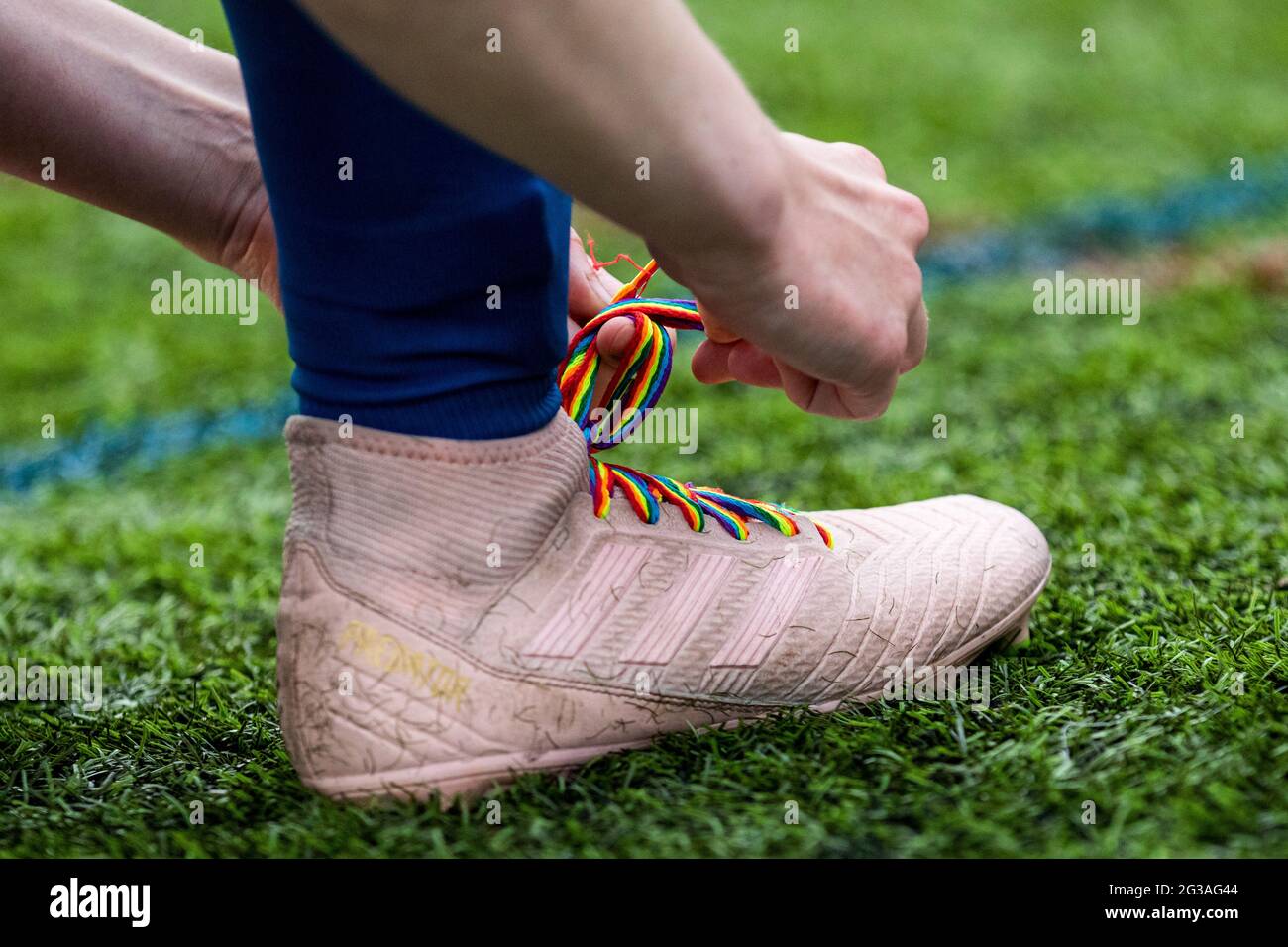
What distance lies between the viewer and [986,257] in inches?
129

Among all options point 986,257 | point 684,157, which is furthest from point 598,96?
point 986,257

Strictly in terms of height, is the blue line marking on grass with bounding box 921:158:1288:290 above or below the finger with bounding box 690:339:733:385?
above

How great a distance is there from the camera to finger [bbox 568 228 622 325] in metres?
1.31

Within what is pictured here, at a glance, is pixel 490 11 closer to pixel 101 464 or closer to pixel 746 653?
pixel 746 653

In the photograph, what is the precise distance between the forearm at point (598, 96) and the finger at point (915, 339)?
0.19 meters

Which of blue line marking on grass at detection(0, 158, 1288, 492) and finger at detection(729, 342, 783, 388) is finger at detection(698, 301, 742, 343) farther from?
blue line marking on grass at detection(0, 158, 1288, 492)

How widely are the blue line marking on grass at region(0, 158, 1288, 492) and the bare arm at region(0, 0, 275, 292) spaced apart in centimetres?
123

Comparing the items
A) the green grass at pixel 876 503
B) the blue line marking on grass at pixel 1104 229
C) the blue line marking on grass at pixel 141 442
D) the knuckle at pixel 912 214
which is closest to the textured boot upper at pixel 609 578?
the green grass at pixel 876 503

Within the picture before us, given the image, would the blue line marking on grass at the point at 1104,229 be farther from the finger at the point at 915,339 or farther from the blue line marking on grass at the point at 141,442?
the finger at the point at 915,339

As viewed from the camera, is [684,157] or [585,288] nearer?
[684,157]

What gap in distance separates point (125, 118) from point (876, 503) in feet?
3.60

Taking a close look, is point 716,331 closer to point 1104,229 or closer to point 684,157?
point 684,157

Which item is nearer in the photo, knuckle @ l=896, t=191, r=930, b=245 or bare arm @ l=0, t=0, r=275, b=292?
knuckle @ l=896, t=191, r=930, b=245

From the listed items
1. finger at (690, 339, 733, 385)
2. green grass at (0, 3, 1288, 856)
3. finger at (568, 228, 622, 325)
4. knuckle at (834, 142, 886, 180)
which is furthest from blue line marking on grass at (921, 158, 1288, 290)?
knuckle at (834, 142, 886, 180)
